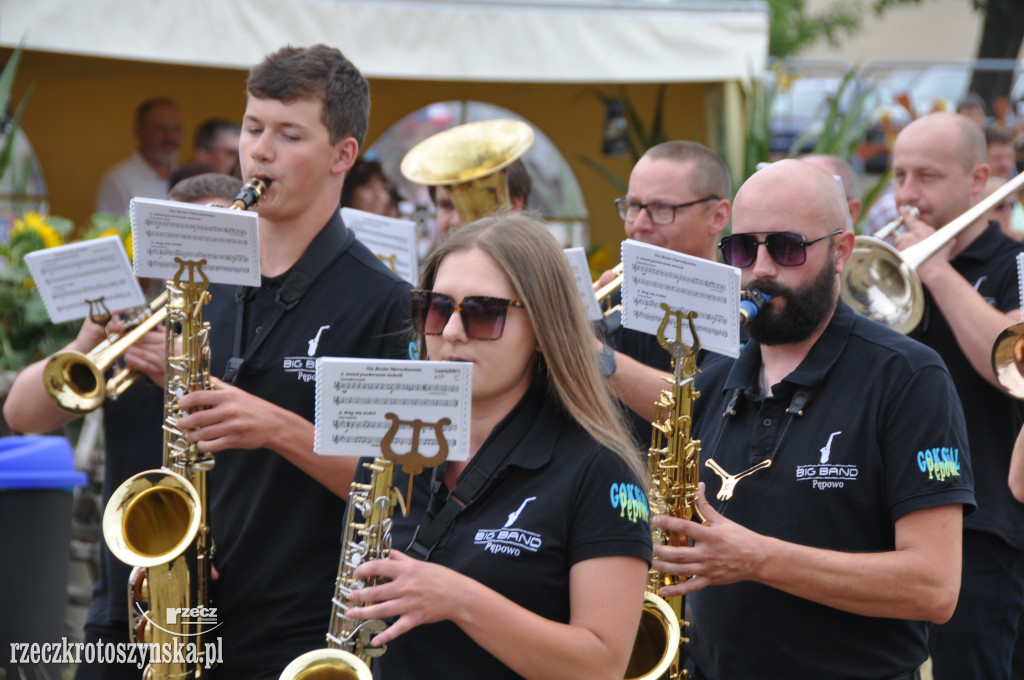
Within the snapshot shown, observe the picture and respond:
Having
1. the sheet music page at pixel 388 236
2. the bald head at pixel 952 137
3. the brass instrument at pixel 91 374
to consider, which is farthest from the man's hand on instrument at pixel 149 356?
the bald head at pixel 952 137

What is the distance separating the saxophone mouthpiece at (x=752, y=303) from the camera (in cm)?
317

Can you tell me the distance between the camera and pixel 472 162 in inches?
212

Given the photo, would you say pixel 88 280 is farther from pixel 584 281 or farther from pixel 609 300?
pixel 609 300

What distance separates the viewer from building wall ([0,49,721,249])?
29.6 ft

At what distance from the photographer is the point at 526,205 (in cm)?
568

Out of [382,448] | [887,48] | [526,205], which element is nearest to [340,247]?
[382,448]

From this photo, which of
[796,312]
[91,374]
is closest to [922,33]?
[796,312]

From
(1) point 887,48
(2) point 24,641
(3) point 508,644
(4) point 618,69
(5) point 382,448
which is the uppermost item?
(1) point 887,48

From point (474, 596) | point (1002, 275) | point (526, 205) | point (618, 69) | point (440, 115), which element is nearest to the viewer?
point (474, 596)

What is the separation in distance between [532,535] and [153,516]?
57.8 inches

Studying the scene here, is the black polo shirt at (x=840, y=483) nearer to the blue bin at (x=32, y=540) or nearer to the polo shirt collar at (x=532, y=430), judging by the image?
the polo shirt collar at (x=532, y=430)

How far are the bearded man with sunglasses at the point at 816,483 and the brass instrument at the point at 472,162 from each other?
2106 mm

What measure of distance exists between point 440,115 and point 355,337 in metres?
6.89

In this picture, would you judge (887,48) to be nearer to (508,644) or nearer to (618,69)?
(618,69)
